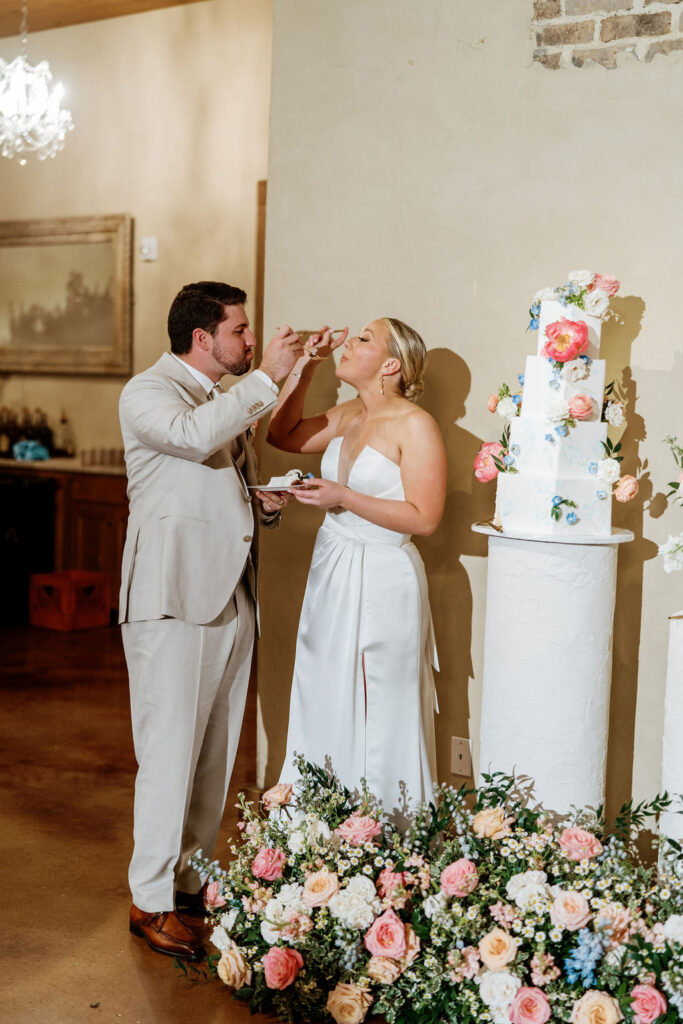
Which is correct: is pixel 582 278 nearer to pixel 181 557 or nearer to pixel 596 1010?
pixel 181 557

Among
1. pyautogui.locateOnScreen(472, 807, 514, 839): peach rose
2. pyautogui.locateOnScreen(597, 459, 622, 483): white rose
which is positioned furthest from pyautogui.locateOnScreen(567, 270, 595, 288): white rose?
pyautogui.locateOnScreen(472, 807, 514, 839): peach rose

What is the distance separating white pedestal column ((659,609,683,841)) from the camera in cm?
288

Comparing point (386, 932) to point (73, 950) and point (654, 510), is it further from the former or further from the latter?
point (654, 510)

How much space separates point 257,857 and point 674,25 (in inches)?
106

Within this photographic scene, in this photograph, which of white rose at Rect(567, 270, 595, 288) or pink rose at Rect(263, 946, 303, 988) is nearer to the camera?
pink rose at Rect(263, 946, 303, 988)

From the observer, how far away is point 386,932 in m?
2.63

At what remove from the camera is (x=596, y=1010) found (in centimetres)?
245

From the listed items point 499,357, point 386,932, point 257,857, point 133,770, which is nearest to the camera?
point 386,932

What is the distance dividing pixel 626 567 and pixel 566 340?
830 millimetres

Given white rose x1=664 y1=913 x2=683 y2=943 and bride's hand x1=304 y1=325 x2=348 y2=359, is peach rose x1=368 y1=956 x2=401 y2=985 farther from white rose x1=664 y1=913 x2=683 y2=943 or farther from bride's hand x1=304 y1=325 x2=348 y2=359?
bride's hand x1=304 y1=325 x2=348 y2=359

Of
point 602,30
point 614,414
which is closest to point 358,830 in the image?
point 614,414

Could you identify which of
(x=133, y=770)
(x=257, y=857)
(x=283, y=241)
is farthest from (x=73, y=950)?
(x=283, y=241)

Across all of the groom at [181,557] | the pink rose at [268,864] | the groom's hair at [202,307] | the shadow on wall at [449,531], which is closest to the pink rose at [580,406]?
the shadow on wall at [449,531]

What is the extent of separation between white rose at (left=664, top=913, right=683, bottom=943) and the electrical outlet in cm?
119
